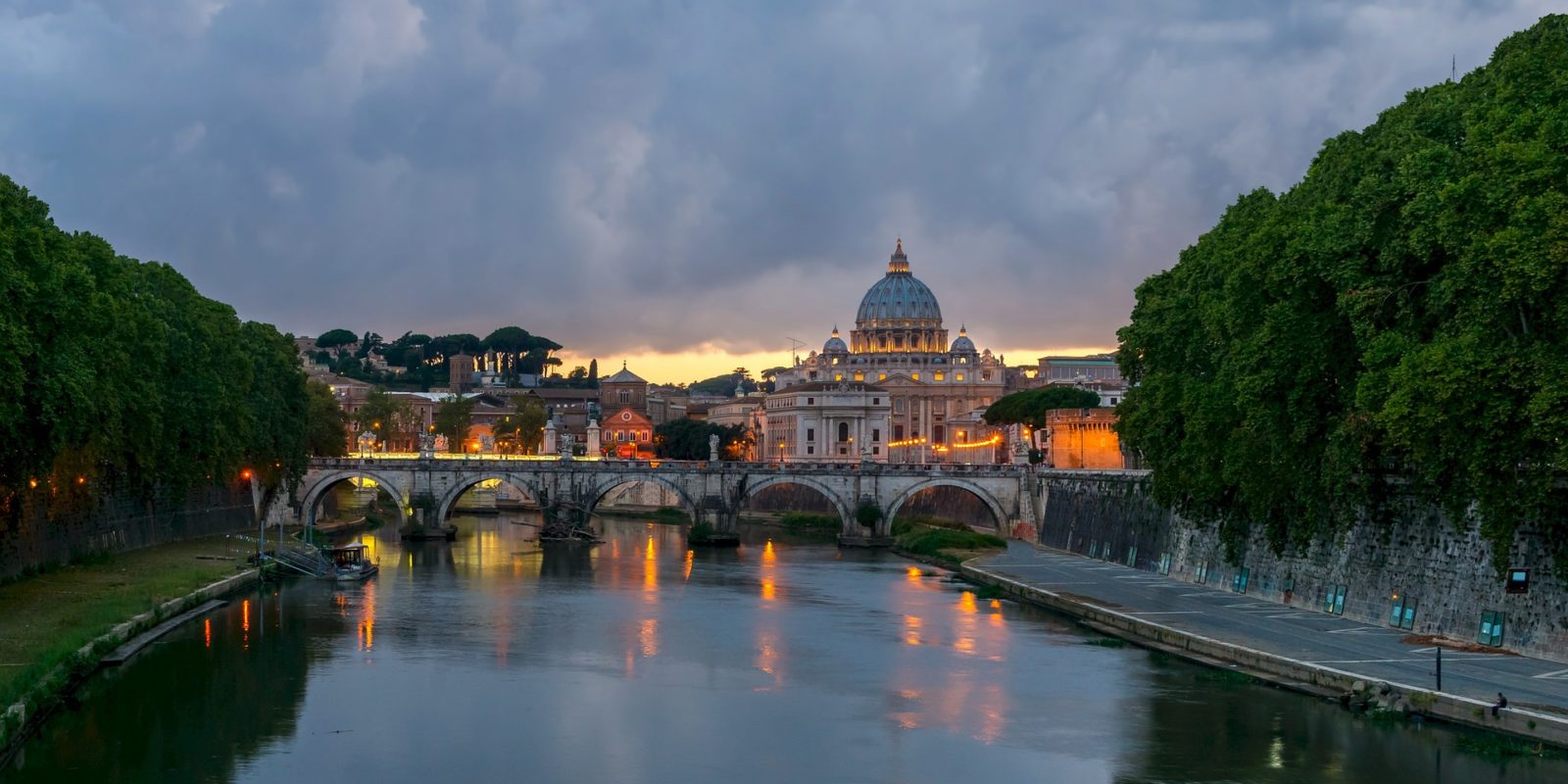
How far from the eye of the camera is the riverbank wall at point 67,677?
97.1ft

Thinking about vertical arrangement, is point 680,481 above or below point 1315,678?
above

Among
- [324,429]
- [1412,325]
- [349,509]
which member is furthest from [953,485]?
[1412,325]

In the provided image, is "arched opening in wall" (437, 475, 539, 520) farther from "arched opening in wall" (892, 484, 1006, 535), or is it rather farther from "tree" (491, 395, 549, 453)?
"arched opening in wall" (892, 484, 1006, 535)

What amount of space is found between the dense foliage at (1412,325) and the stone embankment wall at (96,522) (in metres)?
30.9

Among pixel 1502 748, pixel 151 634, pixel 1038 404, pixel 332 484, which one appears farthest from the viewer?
pixel 1038 404

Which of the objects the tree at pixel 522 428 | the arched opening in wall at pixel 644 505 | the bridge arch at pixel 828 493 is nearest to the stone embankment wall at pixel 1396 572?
the bridge arch at pixel 828 493

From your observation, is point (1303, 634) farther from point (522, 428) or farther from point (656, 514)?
point (522, 428)

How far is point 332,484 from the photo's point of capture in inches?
3568

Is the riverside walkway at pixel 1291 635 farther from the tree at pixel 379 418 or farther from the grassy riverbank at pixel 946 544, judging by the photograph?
the tree at pixel 379 418

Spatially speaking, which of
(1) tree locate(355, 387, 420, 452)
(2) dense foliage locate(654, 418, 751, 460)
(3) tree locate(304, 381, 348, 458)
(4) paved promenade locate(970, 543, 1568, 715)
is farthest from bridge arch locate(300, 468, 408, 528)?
(2) dense foliage locate(654, 418, 751, 460)

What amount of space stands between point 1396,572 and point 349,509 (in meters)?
80.7

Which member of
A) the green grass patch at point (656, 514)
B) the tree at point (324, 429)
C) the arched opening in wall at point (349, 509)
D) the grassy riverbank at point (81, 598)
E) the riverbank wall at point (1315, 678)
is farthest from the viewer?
the green grass patch at point (656, 514)

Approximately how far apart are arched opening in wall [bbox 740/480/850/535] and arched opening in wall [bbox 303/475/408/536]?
2092cm

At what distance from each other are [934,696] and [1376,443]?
11.1 metres
